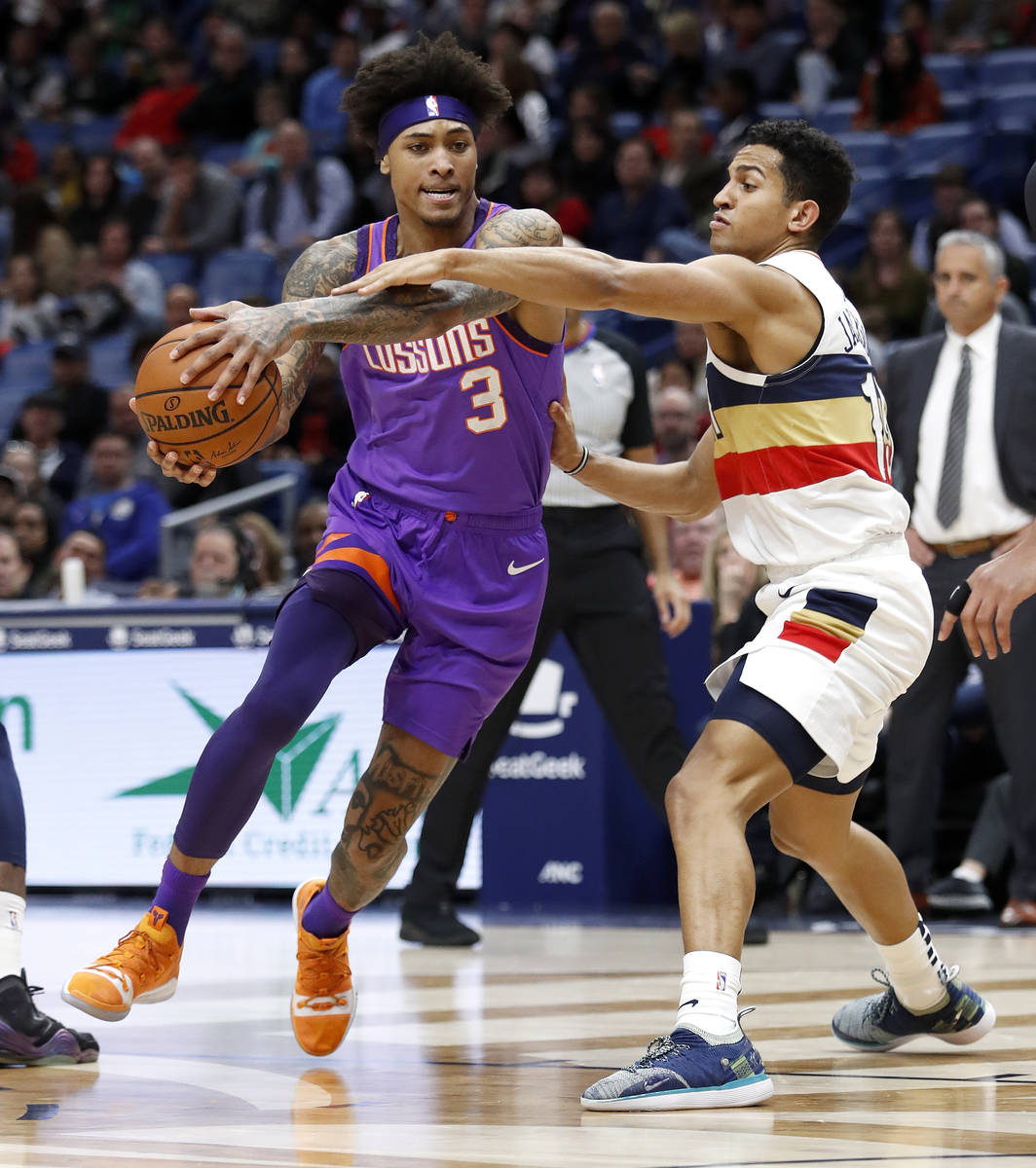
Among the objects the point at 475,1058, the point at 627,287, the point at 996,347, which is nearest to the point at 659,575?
the point at 996,347

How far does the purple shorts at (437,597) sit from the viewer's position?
4328mm

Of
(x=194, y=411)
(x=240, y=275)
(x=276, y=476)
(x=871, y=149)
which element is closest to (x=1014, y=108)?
(x=871, y=149)

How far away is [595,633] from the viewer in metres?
6.85

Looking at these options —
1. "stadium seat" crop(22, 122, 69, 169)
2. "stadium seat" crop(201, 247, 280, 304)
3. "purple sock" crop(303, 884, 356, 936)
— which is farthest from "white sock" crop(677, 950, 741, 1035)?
"stadium seat" crop(22, 122, 69, 169)

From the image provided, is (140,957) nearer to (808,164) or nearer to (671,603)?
(808,164)

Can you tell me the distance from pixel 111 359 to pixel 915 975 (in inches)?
444

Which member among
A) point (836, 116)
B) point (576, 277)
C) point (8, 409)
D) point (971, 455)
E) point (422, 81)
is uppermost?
point (422, 81)

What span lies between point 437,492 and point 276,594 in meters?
4.37

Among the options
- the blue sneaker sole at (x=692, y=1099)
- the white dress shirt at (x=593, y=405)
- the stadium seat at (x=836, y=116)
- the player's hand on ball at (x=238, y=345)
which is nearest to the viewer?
the blue sneaker sole at (x=692, y=1099)

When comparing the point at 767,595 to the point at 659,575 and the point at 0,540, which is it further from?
the point at 0,540

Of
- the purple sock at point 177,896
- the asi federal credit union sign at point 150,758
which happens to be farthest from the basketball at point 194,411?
the asi federal credit union sign at point 150,758

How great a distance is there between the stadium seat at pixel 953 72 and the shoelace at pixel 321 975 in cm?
1068

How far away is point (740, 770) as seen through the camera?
12.0ft

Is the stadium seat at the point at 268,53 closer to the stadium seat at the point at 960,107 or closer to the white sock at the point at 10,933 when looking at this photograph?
the stadium seat at the point at 960,107
